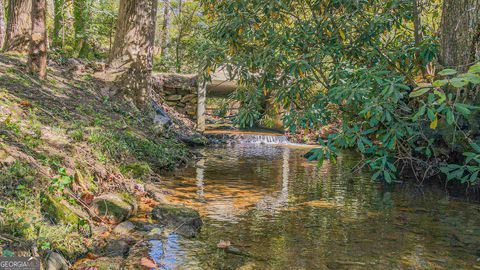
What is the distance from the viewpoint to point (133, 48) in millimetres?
8977

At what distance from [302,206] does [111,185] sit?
2392mm

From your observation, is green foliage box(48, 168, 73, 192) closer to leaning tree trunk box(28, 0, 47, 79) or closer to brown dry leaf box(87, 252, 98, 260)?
brown dry leaf box(87, 252, 98, 260)

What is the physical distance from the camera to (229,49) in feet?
19.4

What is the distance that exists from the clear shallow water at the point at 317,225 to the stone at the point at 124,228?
371 millimetres

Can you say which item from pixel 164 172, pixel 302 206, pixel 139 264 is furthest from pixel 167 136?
pixel 139 264

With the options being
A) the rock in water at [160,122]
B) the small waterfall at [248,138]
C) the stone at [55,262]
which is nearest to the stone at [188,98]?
the small waterfall at [248,138]

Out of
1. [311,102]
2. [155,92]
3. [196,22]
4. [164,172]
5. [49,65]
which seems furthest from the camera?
[196,22]

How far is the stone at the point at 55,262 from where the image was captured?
111 inches

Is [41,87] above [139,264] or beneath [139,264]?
above

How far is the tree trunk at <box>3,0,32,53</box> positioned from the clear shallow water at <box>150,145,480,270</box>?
17.0 ft

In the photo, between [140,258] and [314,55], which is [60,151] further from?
[314,55]

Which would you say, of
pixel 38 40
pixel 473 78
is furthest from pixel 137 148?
pixel 473 78

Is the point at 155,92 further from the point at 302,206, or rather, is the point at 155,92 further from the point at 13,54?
the point at 302,206

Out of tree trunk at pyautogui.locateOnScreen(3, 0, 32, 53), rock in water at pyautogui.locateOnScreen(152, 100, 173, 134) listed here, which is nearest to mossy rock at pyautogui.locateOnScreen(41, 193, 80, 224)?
rock in water at pyautogui.locateOnScreen(152, 100, 173, 134)
